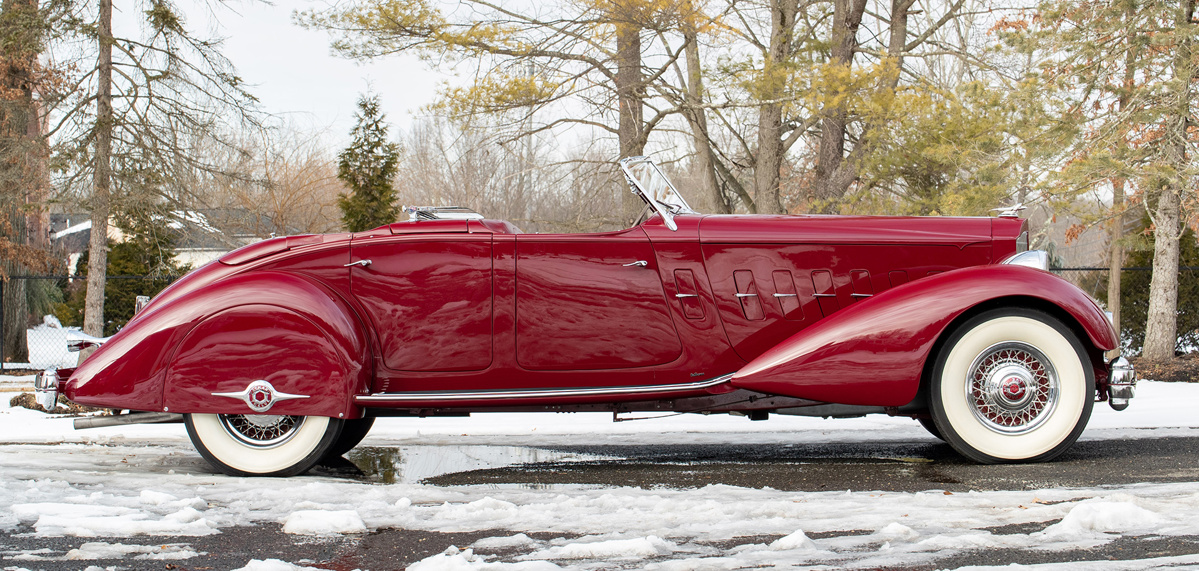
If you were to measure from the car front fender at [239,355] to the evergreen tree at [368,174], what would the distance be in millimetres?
10944

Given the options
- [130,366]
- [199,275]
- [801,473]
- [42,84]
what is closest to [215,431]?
[130,366]

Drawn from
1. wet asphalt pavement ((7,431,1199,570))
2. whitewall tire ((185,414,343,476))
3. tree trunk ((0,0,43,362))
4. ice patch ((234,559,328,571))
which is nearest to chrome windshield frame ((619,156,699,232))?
wet asphalt pavement ((7,431,1199,570))

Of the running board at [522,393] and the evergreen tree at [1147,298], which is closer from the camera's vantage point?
the running board at [522,393]

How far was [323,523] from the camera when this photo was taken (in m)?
3.09

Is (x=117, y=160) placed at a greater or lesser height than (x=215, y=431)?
greater

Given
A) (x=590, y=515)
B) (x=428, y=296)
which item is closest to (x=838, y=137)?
(x=428, y=296)

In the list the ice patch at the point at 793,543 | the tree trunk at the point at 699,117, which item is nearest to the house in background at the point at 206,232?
the ice patch at the point at 793,543

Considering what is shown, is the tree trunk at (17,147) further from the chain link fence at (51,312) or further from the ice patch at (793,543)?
the ice patch at (793,543)

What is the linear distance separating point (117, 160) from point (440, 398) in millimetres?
9177

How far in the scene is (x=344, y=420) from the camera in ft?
13.8

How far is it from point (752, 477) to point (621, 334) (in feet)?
2.96

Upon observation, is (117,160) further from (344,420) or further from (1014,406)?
(1014,406)

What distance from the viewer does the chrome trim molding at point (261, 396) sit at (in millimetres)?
A: 4043

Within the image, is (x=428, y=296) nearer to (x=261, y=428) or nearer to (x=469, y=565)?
(x=261, y=428)
